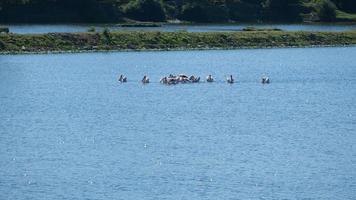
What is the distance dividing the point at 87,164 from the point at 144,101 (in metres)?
28.2

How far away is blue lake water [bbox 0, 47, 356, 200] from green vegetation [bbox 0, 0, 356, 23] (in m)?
52.0

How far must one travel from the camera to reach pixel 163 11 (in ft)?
616

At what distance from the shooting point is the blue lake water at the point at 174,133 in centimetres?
5581

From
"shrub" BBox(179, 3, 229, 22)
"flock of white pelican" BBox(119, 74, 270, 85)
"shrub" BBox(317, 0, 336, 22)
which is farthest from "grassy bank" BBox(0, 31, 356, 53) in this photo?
"shrub" BBox(317, 0, 336, 22)

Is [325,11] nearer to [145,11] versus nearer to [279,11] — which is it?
[279,11]

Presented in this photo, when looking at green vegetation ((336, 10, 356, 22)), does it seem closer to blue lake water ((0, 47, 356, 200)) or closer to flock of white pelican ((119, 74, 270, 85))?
blue lake water ((0, 47, 356, 200))

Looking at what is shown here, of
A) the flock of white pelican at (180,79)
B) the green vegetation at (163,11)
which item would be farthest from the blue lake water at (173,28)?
the flock of white pelican at (180,79)

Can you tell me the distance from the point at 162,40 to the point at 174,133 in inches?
2691

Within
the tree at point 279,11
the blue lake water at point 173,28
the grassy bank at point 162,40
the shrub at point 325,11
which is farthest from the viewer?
the tree at point 279,11

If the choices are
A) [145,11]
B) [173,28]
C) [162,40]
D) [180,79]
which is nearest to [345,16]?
[145,11]

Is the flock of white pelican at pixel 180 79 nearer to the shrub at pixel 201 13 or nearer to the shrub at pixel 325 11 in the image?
the shrub at pixel 201 13

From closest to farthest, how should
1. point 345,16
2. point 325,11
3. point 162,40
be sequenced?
point 162,40 < point 325,11 < point 345,16

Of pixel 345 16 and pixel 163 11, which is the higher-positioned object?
pixel 163 11

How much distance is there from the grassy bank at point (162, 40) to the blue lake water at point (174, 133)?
379 inches
